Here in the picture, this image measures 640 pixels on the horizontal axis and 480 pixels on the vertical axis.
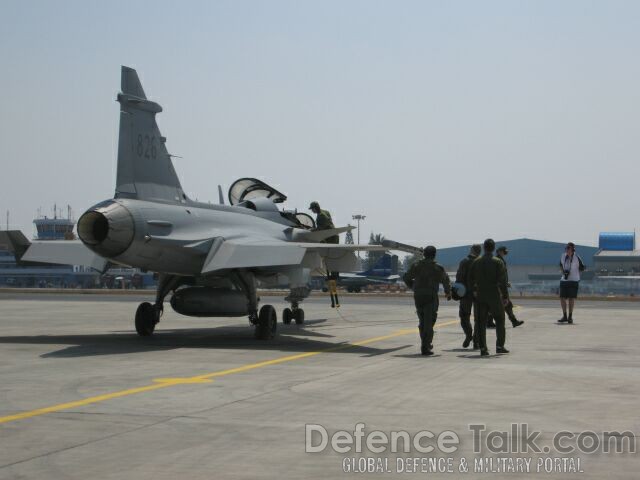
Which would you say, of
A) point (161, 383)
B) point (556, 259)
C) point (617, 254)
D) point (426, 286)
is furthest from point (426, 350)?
point (556, 259)

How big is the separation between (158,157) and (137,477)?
42.3ft

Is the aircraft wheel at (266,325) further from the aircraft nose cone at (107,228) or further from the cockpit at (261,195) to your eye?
the cockpit at (261,195)

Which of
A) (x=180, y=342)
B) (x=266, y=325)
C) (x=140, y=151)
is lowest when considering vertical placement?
(x=180, y=342)

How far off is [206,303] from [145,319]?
1.94 meters

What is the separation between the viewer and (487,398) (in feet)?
31.3

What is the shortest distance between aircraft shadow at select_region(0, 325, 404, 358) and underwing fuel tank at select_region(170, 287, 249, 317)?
2.03 ft

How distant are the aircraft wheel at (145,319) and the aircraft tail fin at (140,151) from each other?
8.35 ft

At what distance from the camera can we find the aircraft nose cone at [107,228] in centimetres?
1574

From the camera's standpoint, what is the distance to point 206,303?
17.8 metres

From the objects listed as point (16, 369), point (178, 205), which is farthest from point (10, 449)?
point (178, 205)

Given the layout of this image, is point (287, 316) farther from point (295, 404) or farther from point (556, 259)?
point (556, 259)

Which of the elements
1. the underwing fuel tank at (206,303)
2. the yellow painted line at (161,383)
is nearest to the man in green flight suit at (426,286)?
the yellow painted line at (161,383)

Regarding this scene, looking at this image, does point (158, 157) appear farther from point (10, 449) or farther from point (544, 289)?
point (544, 289)

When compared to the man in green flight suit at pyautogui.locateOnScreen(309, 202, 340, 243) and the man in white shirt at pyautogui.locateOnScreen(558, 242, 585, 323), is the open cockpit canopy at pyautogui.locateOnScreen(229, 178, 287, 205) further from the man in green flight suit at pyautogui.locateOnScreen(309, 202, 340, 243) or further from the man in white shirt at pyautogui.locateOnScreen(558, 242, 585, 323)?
the man in white shirt at pyautogui.locateOnScreen(558, 242, 585, 323)
